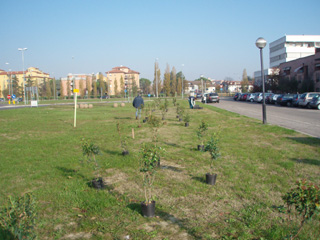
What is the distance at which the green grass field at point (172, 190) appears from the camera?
4.16 metres

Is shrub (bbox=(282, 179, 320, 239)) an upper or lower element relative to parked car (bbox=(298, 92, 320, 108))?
lower

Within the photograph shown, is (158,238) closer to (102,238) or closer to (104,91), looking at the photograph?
(102,238)

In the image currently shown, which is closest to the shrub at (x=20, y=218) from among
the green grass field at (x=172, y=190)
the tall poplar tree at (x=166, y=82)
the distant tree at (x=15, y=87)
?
the green grass field at (x=172, y=190)

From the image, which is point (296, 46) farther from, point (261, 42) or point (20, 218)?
point (20, 218)

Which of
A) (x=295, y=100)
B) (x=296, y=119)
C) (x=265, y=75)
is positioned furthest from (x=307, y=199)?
(x=265, y=75)

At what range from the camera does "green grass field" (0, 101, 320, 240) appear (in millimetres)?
4156

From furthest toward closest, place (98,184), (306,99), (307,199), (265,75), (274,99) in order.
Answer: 1. (265,75)
2. (274,99)
3. (306,99)
4. (98,184)
5. (307,199)

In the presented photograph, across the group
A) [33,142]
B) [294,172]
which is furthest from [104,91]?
[294,172]

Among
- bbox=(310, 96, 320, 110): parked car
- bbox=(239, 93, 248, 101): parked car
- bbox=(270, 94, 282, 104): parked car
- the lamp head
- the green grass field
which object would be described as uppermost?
the lamp head

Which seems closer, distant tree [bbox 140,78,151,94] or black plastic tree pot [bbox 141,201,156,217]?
black plastic tree pot [bbox 141,201,156,217]

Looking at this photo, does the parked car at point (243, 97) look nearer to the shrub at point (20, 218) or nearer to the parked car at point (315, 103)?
the parked car at point (315, 103)

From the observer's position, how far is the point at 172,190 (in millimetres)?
5785

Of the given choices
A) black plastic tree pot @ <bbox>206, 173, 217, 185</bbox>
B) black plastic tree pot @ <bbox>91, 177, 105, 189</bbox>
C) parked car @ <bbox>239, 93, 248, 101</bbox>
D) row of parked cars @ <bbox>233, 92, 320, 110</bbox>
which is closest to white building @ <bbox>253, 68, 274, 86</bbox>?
parked car @ <bbox>239, 93, 248, 101</bbox>

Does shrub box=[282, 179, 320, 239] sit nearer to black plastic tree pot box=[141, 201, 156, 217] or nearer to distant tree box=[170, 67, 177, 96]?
black plastic tree pot box=[141, 201, 156, 217]
